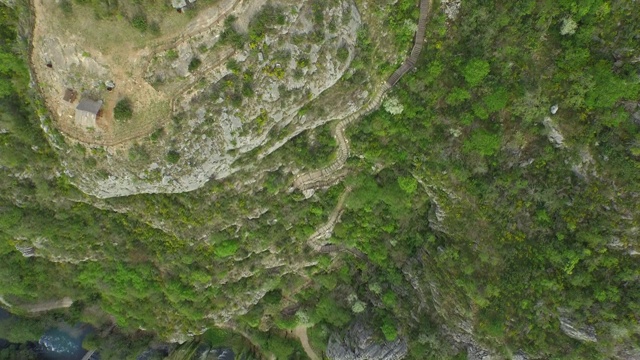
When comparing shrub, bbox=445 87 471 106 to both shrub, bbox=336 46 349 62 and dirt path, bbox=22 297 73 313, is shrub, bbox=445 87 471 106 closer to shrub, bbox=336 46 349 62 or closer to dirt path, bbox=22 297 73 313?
shrub, bbox=336 46 349 62

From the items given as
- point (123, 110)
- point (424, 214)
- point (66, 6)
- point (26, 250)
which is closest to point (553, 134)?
point (424, 214)

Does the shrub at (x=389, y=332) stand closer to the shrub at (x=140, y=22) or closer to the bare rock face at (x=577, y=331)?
the bare rock face at (x=577, y=331)

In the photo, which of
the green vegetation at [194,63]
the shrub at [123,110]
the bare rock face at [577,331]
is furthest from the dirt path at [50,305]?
the bare rock face at [577,331]

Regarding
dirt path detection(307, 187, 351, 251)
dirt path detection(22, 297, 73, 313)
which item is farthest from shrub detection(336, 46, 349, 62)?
dirt path detection(22, 297, 73, 313)

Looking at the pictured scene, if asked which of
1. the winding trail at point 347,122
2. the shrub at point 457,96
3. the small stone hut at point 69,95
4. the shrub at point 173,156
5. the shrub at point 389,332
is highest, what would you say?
the small stone hut at point 69,95

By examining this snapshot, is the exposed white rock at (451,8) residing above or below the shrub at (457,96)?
above

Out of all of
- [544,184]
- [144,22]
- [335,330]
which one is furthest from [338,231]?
[144,22]

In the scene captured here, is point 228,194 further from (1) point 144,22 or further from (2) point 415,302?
(2) point 415,302
